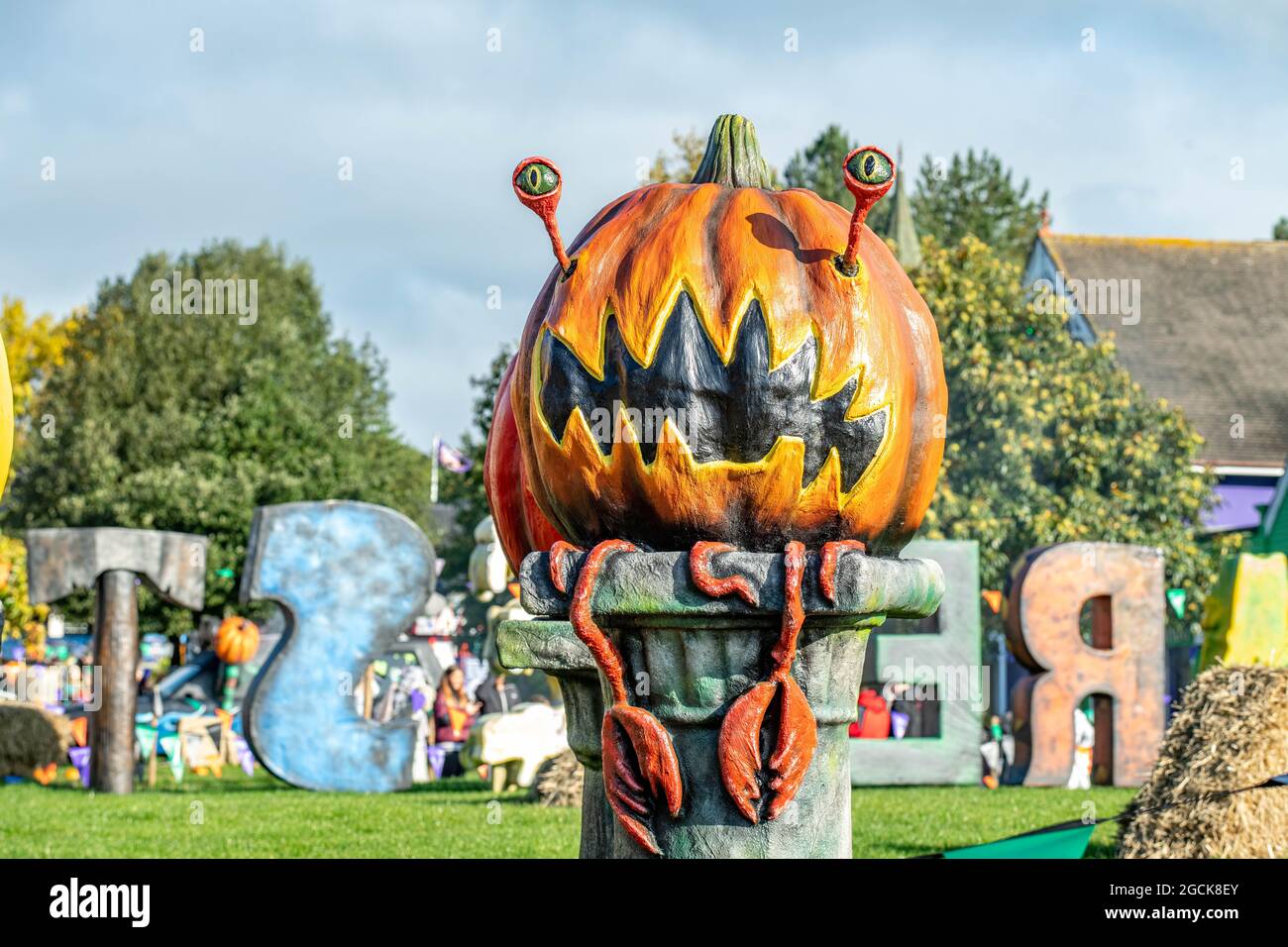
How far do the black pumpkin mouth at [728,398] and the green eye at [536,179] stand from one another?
A: 0.43 meters

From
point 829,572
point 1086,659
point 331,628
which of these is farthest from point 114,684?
point 829,572

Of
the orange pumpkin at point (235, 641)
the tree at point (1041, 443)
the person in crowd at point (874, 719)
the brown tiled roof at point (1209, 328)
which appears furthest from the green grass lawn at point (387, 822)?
the brown tiled roof at point (1209, 328)

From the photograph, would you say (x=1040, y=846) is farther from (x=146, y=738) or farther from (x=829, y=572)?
(x=146, y=738)

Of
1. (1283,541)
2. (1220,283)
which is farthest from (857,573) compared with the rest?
(1220,283)

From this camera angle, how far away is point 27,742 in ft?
59.2

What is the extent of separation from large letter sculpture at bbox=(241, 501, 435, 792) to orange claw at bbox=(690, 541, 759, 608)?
10154mm

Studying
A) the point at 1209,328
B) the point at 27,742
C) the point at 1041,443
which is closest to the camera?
the point at 27,742

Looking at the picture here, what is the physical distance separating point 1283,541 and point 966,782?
1275 cm

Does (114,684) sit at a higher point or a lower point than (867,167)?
lower

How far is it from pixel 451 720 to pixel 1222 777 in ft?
41.4

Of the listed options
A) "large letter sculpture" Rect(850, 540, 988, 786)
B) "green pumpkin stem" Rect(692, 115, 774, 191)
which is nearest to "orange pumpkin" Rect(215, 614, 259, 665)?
"large letter sculpture" Rect(850, 540, 988, 786)

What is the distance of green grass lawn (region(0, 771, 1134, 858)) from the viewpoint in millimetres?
9469

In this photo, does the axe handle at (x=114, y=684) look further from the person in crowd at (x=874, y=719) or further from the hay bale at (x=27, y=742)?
the person in crowd at (x=874, y=719)
